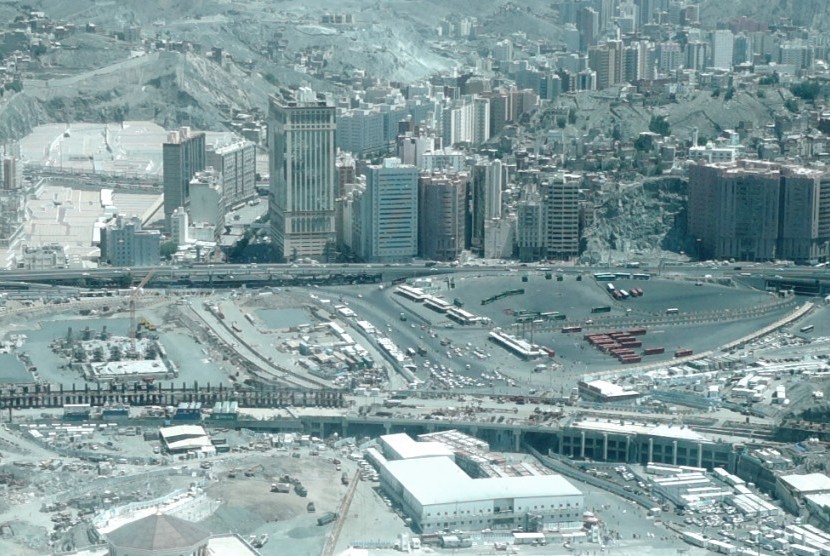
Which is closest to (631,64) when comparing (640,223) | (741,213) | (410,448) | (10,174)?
(640,223)

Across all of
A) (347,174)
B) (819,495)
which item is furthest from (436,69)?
(819,495)

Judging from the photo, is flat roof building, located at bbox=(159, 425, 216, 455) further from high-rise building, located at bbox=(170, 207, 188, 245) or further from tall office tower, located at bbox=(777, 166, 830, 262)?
tall office tower, located at bbox=(777, 166, 830, 262)

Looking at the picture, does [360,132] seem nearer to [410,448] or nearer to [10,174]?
[10,174]

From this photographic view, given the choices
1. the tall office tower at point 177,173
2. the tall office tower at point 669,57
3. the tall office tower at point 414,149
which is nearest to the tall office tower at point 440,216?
the tall office tower at point 414,149

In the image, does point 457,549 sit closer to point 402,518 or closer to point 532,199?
point 402,518

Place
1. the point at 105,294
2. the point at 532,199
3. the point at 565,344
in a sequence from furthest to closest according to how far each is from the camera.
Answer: the point at 532,199
the point at 105,294
the point at 565,344

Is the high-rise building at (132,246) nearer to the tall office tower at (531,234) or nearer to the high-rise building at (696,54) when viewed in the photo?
the tall office tower at (531,234)
